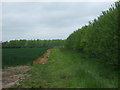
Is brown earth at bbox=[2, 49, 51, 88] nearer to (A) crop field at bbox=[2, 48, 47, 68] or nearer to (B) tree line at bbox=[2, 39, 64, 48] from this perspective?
(A) crop field at bbox=[2, 48, 47, 68]

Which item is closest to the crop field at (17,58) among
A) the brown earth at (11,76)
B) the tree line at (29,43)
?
the brown earth at (11,76)

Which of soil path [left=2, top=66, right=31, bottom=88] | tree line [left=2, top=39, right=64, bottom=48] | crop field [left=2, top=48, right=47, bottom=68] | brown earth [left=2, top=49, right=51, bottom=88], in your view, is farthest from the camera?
tree line [left=2, top=39, right=64, bottom=48]

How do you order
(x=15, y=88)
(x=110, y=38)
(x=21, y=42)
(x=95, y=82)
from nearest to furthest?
(x=95, y=82) → (x=15, y=88) → (x=110, y=38) → (x=21, y=42)

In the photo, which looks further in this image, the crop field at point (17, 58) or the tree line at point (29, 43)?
the tree line at point (29, 43)

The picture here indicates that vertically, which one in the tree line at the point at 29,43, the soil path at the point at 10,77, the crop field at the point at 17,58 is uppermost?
the tree line at the point at 29,43

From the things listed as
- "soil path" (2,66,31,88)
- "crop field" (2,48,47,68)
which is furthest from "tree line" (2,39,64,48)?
"soil path" (2,66,31,88)

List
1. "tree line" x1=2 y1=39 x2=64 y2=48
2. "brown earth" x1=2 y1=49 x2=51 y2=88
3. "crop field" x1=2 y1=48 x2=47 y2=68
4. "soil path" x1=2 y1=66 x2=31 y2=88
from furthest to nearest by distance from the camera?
"tree line" x1=2 y1=39 x2=64 y2=48, "crop field" x1=2 y1=48 x2=47 y2=68, "brown earth" x1=2 y1=49 x2=51 y2=88, "soil path" x1=2 y1=66 x2=31 y2=88

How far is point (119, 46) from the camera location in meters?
13.6

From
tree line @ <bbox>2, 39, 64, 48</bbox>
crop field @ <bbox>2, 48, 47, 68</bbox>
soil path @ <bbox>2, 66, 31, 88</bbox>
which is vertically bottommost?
soil path @ <bbox>2, 66, 31, 88</bbox>

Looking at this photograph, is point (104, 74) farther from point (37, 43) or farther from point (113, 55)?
point (37, 43)

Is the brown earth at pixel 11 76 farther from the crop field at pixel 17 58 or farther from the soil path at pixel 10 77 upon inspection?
the crop field at pixel 17 58

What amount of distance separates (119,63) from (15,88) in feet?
21.1

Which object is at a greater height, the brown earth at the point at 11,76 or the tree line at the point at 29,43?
the tree line at the point at 29,43

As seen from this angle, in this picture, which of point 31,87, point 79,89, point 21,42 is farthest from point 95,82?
point 21,42
